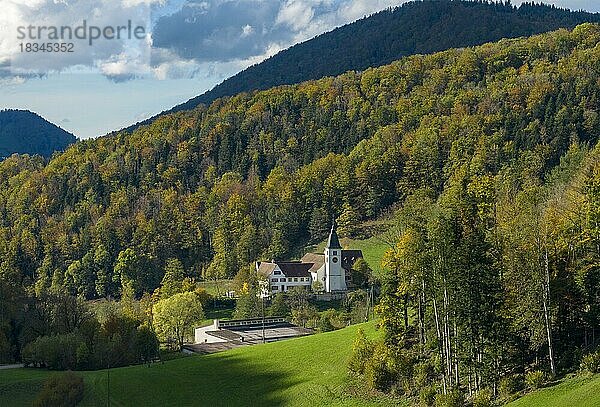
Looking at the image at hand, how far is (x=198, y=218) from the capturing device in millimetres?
139000

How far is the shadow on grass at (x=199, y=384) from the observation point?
46.9m

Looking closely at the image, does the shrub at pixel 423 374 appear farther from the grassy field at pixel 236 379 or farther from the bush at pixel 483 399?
the bush at pixel 483 399

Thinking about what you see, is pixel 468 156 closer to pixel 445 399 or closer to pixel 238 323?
pixel 238 323

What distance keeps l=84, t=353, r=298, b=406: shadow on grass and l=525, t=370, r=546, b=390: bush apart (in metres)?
14.7

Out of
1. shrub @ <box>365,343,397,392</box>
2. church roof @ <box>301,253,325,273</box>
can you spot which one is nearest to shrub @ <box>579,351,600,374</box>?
shrub @ <box>365,343,397,392</box>

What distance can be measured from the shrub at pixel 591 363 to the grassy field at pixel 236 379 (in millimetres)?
12255

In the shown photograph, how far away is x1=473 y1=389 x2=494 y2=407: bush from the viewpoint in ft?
108

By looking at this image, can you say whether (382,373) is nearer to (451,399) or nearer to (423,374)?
(423,374)

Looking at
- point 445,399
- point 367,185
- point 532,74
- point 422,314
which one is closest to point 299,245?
point 367,185

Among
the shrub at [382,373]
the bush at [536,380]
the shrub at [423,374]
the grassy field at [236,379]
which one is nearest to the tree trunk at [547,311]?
the bush at [536,380]

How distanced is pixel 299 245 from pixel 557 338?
300 ft

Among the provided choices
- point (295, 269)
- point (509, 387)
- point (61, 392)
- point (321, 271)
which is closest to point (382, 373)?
point (509, 387)

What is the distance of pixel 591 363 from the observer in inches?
1307

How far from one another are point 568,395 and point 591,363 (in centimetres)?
262
